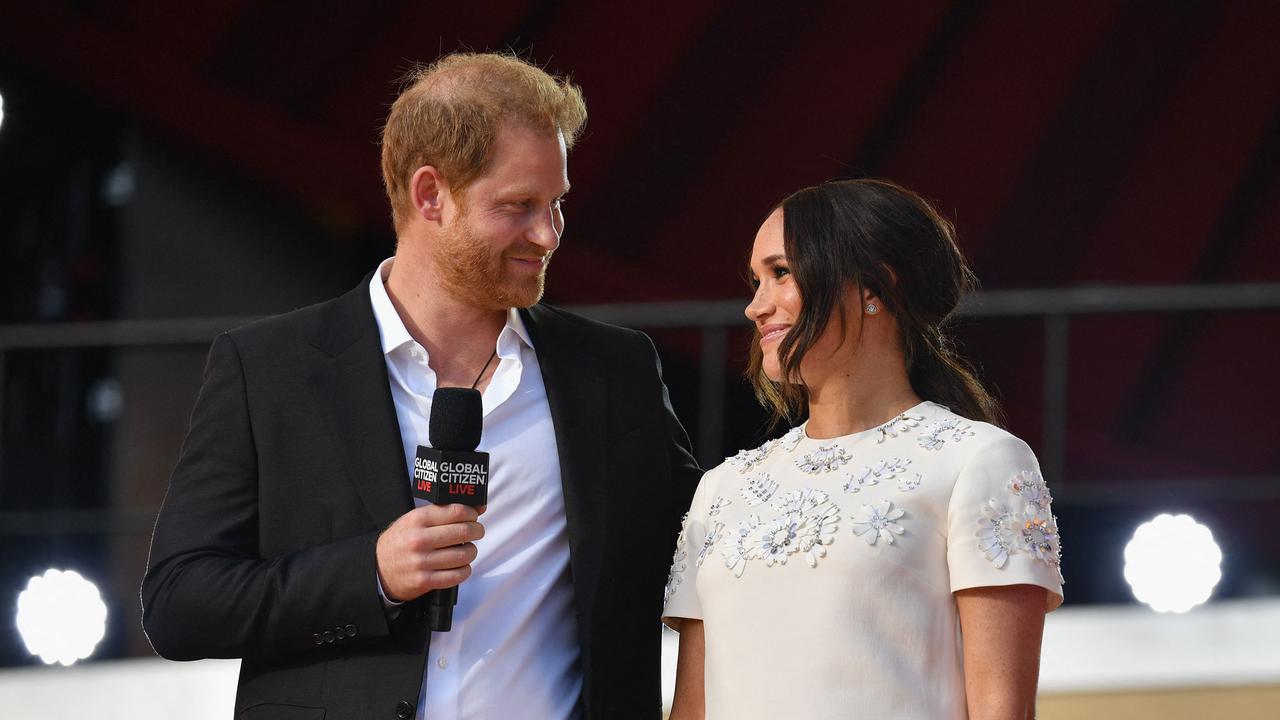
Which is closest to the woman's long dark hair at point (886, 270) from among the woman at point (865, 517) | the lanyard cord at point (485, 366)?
the woman at point (865, 517)

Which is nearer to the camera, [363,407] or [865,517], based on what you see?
[865,517]

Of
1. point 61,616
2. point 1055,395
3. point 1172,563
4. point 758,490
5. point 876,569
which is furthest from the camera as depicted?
point 1055,395

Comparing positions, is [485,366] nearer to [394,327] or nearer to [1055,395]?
[394,327]

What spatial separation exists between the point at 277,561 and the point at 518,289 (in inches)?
20.1

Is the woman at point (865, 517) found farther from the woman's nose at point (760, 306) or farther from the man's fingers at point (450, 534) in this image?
the man's fingers at point (450, 534)

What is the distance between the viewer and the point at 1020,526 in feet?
5.95

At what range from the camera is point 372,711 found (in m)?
1.96

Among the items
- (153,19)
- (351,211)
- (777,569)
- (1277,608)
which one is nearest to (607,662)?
(777,569)

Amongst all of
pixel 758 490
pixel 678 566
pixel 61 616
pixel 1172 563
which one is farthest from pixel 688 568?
pixel 61 616

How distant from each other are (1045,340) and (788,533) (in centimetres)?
250

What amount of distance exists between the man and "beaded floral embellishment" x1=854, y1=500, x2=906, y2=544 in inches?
15.6

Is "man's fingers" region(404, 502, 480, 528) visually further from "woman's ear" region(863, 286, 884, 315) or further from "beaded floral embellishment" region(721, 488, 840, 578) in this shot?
"woman's ear" region(863, 286, 884, 315)

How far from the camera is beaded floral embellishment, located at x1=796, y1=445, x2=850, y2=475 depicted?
1997 mm

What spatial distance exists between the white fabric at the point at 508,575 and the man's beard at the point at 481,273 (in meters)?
0.09
